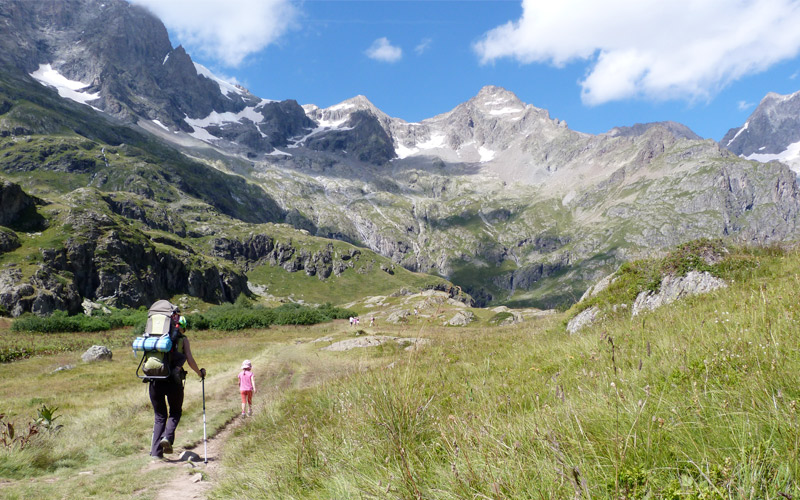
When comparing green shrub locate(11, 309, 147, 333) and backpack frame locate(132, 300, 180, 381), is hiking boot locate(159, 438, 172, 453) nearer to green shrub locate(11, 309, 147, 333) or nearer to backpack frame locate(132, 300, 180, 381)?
backpack frame locate(132, 300, 180, 381)

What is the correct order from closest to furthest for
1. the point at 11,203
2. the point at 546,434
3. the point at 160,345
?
the point at 546,434
the point at 160,345
the point at 11,203

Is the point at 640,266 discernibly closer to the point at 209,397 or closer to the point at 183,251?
the point at 209,397

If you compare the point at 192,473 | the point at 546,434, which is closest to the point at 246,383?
the point at 192,473

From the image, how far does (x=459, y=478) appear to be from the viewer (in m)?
2.71

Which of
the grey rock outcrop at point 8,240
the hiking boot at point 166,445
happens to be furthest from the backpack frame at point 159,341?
the grey rock outcrop at point 8,240

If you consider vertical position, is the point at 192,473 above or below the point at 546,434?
below

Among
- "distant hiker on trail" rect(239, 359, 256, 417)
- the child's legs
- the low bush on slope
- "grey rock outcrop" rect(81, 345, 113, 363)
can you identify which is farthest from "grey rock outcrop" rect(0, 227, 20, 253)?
the low bush on slope

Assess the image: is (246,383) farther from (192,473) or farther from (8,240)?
(8,240)

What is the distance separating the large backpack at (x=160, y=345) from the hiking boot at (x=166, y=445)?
1.71 m

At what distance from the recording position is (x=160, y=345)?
8711 mm

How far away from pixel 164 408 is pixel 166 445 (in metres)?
0.86

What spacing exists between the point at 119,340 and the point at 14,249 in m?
88.8

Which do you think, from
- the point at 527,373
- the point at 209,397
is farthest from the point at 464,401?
the point at 209,397

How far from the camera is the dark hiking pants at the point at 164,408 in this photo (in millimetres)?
9250
